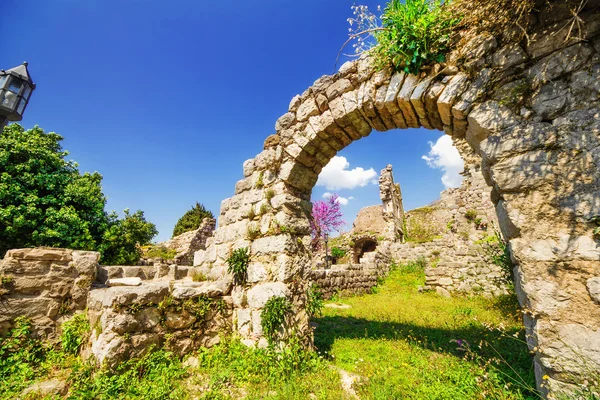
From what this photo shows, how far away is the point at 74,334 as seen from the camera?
3.35 meters

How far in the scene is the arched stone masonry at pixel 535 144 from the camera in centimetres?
203

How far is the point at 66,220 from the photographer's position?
11.2 meters

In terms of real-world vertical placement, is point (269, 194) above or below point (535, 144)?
above

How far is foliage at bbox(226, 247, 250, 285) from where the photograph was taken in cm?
421

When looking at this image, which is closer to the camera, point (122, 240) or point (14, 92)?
point (14, 92)

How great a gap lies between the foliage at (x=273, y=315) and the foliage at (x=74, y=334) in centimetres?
225

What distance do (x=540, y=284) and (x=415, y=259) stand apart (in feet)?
42.7

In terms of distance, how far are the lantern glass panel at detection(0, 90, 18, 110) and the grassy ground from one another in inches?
160

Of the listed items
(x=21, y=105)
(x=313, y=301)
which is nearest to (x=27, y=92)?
(x=21, y=105)

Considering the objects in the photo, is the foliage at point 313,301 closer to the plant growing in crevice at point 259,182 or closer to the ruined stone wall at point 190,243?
the plant growing in crevice at point 259,182

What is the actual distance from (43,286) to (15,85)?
3954mm

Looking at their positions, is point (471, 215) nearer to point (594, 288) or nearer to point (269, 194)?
point (269, 194)

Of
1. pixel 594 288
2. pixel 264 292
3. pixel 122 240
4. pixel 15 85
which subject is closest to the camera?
pixel 594 288

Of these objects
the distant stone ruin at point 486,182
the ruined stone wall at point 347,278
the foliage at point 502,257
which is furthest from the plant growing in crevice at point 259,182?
the ruined stone wall at point 347,278
